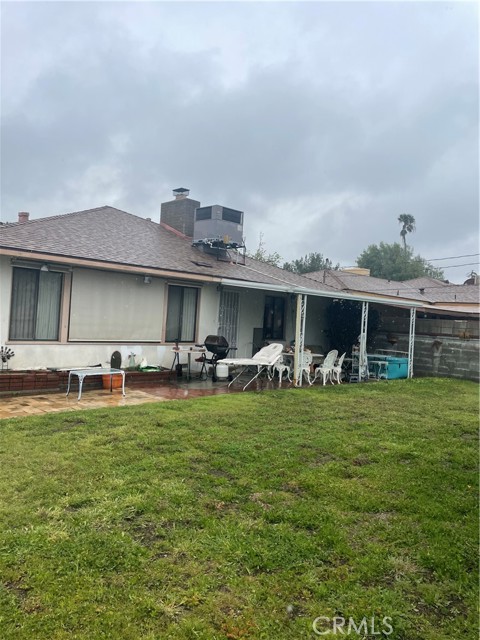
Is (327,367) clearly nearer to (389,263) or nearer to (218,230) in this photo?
(218,230)

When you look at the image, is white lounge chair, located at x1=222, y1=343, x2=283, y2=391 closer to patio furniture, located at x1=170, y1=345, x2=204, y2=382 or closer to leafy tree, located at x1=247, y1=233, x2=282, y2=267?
patio furniture, located at x1=170, y1=345, x2=204, y2=382

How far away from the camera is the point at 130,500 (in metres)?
3.81

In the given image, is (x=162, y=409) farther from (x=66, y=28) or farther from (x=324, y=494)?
(x=66, y=28)

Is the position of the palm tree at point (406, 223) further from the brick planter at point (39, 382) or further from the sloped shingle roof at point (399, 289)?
the brick planter at point (39, 382)

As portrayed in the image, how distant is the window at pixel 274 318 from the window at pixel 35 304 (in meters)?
6.68

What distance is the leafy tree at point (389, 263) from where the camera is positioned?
5594 cm

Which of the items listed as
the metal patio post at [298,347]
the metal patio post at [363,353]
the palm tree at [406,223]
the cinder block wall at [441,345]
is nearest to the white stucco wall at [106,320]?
the metal patio post at [298,347]

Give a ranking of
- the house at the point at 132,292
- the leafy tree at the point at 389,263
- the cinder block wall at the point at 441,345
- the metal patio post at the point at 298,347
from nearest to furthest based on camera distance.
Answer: the house at the point at 132,292 < the metal patio post at the point at 298,347 < the cinder block wall at the point at 441,345 < the leafy tree at the point at 389,263

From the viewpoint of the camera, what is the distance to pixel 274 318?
14.8 meters

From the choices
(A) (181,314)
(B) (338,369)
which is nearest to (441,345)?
(B) (338,369)

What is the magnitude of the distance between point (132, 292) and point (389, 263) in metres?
50.6

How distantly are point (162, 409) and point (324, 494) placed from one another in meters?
3.87

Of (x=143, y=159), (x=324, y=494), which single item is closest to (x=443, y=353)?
(x=324, y=494)

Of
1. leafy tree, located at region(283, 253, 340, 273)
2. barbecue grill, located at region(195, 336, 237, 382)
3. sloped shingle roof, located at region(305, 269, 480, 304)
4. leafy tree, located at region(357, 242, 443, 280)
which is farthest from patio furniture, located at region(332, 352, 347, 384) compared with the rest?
leafy tree, located at region(357, 242, 443, 280)
